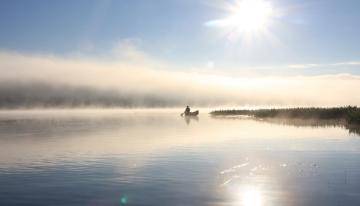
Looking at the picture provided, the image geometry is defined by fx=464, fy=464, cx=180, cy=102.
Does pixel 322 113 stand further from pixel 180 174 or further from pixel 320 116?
pixel 180 174

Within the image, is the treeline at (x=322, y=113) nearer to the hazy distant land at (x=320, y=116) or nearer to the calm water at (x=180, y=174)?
the hazy distant land at (x=320, y=116)

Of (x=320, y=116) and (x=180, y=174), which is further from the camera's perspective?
(x=320, y=116)

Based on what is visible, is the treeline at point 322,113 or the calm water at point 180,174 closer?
the calm water at point 180,174

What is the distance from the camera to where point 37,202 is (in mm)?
23266

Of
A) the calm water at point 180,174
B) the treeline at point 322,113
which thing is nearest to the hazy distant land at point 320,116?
the treeline at point 322,113

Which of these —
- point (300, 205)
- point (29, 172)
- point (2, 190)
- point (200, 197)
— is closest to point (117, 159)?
point (29, 172)

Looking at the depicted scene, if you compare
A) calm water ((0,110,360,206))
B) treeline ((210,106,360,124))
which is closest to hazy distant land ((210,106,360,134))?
treeline ((210,106,360,124))

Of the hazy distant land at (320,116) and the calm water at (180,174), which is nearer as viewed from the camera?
the calm water at (180,174)

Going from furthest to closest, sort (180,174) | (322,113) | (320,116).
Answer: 1. (320,116)
2. (322,113)
3. (180,174)

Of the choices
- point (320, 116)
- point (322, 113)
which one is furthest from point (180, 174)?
point (320, 116)

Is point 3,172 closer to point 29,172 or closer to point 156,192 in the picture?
point 29,172

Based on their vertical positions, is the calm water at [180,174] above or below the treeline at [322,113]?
below

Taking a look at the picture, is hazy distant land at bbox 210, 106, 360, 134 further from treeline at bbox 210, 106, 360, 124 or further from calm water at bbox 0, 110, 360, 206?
calm water at bbox 0, 110, 360, 206

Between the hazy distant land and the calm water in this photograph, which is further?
the hazy distant land
